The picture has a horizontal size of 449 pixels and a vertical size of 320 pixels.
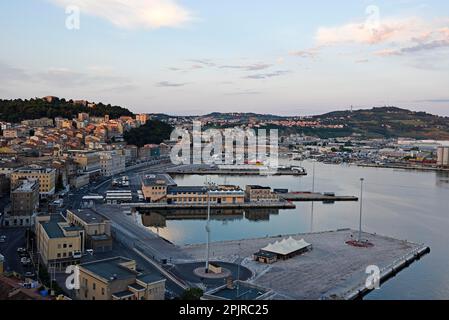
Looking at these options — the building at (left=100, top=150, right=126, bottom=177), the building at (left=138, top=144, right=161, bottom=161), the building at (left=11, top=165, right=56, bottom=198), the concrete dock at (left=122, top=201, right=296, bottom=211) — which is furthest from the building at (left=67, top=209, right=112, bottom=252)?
the building at (left=138, top=144, right=161, bottom=161)

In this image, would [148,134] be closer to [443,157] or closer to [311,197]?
[311,197]

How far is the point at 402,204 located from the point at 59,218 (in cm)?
695

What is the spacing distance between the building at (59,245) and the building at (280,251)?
183 centimetres

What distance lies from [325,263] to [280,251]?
488 millimetres

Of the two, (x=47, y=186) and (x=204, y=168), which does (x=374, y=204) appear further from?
(x=204, y=168)

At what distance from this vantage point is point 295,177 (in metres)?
14.9

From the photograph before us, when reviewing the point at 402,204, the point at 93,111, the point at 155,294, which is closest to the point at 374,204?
the point at 402,204

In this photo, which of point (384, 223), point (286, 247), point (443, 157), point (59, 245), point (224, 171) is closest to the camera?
point (59, 245)

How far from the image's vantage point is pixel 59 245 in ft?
14.9

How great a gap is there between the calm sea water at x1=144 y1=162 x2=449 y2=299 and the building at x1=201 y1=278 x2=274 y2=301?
3.45 ft

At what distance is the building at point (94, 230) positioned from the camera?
519 cm

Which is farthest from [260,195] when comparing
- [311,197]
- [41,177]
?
[41,177]

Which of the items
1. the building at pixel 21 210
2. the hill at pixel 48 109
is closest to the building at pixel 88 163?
the building at pixel 21 210

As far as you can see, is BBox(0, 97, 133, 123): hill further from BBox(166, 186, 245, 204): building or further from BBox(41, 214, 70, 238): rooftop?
BBox(41, 214, 70, 238): rooftop
